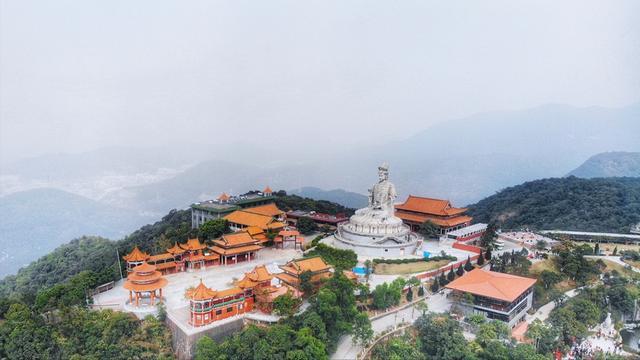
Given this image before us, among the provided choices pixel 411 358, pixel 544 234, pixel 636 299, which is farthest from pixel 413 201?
pixel 411 358

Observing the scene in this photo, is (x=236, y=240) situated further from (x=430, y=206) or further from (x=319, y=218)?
(x=430, y=206)

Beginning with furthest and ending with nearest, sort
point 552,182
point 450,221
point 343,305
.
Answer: point 552,182, point 450,221, point 343,305

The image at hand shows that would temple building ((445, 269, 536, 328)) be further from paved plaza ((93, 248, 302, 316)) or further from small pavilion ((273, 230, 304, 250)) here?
small pavilion ((273, 230, 304, 250))

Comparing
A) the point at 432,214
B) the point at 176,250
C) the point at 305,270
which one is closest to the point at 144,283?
the point at 176,250

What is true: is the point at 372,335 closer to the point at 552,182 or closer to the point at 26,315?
the point at 26,315

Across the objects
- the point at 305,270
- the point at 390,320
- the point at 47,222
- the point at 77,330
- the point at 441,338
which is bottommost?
the point at 47,222

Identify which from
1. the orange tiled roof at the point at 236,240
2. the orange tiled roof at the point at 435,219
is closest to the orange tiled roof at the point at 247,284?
the orange tiled roof at the point at 236,240
